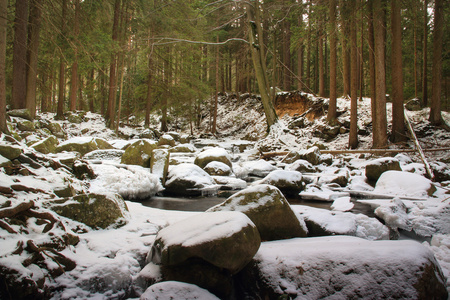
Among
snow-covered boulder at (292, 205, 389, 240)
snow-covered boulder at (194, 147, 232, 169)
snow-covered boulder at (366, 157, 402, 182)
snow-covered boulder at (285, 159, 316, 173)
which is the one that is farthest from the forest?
snow-covered boulder at (292, 205, 389, 240)

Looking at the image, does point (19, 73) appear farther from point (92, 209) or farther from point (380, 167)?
point (380, 167)

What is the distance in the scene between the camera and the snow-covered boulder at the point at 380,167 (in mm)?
7488

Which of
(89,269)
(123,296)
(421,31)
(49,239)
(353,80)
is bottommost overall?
(123,296)

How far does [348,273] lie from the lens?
2.38 m

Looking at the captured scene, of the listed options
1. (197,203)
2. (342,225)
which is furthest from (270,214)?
(197,203)

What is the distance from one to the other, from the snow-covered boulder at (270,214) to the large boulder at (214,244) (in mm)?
815

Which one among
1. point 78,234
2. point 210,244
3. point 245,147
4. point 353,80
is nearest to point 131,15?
point 245,147

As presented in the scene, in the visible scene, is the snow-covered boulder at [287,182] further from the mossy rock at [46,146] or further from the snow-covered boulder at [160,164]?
the mossy rock at [46,146]

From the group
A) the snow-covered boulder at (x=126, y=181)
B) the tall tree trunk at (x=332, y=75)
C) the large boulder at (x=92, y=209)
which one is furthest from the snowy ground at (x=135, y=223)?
the tall tree trunk at (x=332, y=75)

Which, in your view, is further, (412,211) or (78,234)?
(412,211)

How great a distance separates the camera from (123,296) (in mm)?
2576

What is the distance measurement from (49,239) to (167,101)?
63.7 ft

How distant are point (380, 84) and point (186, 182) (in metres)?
8.42

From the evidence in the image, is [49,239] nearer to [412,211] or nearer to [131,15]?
[412,211]
